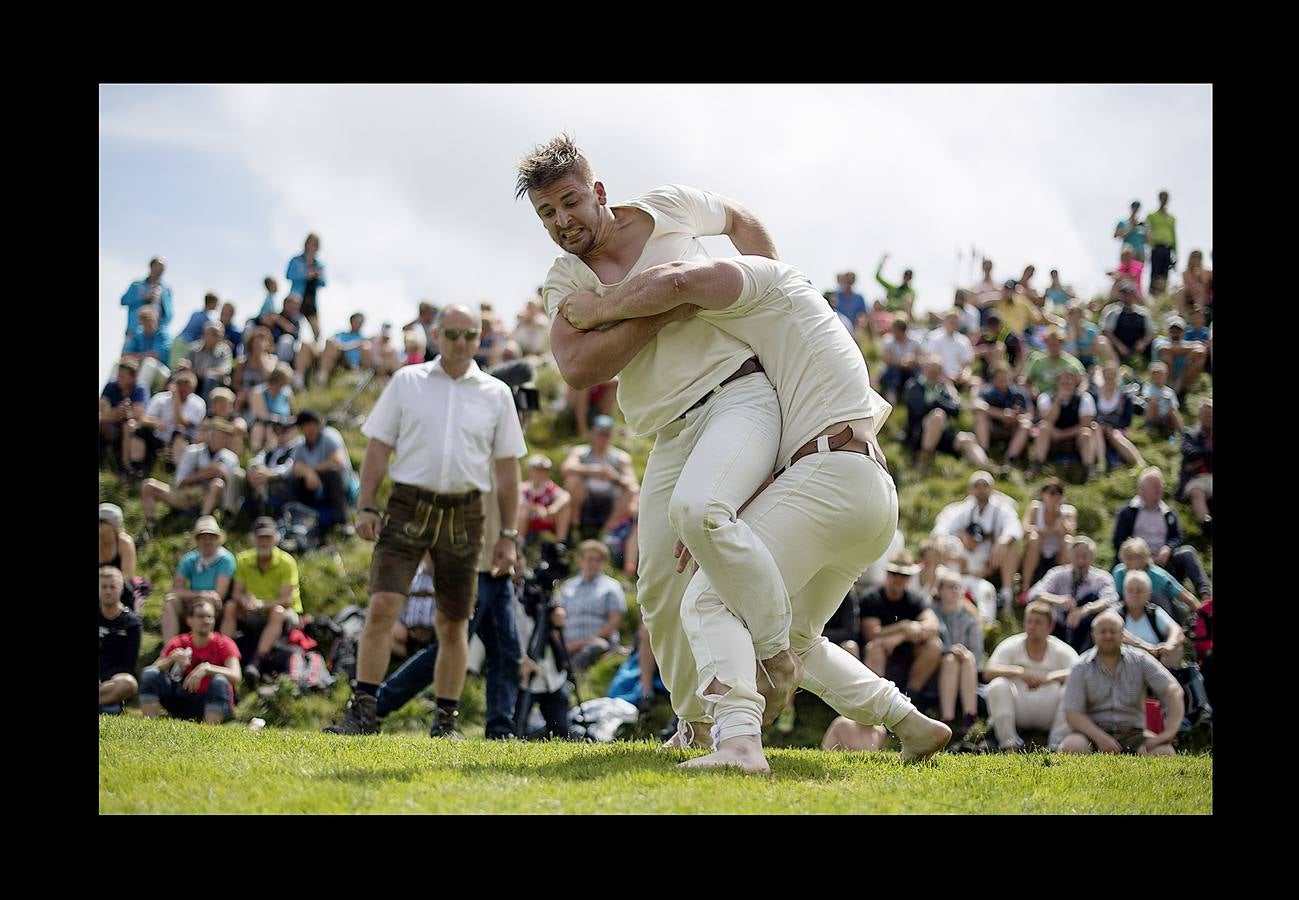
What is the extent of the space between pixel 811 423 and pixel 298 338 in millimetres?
15273

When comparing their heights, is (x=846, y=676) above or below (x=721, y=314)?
below

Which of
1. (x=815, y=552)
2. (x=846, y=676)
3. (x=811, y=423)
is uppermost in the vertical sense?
(x=811, y=423)

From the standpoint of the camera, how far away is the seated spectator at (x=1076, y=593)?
11.5 metres

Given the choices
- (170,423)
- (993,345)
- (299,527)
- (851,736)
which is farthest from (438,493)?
(993,345)

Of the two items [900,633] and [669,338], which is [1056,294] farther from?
[669,338]

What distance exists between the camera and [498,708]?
9391 mm

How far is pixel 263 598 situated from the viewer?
39.8 feet

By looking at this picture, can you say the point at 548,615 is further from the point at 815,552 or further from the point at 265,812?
the point at 265,812

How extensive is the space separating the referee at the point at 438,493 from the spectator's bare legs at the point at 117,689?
2693mm

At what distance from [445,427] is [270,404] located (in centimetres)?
844

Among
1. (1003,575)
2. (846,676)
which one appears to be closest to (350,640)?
(1003,575)

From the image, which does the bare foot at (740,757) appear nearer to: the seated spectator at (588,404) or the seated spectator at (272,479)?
the seated spectator at (272,479)

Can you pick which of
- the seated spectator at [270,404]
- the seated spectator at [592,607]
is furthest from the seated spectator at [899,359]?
the seated spectator at [270,404]

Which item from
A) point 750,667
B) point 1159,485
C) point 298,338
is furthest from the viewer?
point 298,338
